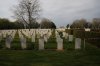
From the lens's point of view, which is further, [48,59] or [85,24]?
[85,24]

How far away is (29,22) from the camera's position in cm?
5859

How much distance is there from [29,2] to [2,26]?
51.0 ft

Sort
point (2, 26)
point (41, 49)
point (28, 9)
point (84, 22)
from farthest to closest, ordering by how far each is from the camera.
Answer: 1. point (84, 22)
2. point (2, 26)
3. point (28, 9)
4. point (41, 49)

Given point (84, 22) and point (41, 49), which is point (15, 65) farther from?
point (84, 22)

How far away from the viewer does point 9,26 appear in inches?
2904

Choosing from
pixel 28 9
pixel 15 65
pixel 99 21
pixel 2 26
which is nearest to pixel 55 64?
pixel 15 65

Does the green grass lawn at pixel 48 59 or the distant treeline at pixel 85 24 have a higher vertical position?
the distant treeline at pixel 85 24

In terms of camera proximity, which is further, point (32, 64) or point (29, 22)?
point (29, 22)

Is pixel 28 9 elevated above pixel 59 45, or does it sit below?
above

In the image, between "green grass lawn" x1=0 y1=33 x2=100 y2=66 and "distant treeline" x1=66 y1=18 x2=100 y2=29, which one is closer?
"green grass lawn" x1=0 y1=33 x2=100 y2=66

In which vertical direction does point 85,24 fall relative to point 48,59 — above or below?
above

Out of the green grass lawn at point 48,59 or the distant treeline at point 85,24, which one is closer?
the green grass lawn at point 48,59

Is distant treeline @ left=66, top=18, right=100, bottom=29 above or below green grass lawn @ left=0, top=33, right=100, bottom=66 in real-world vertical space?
above

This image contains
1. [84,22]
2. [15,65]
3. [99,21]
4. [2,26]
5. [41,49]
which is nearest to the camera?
[15,65]
